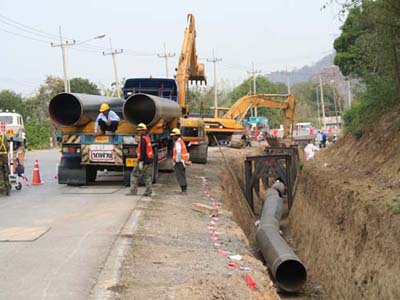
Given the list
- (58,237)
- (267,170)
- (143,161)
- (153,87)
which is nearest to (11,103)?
(153,87)

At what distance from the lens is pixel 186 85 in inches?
825

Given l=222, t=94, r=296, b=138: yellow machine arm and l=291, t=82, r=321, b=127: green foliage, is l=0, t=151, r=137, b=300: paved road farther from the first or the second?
l=291, t=82, r=321, b=127: green foliage

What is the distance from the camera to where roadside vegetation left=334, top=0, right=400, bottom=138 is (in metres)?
14.4

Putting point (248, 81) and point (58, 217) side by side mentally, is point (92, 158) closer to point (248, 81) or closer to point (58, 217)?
point (58, 217)

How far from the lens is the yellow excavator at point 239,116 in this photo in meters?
26.9

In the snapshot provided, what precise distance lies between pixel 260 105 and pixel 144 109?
17555mm

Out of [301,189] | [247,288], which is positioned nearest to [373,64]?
[301,189]

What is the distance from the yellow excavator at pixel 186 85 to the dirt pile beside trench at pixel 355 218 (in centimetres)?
414

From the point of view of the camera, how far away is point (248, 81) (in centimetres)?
9306

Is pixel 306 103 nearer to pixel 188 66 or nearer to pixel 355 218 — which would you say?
pixel 188 66

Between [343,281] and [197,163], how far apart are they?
13839 mm

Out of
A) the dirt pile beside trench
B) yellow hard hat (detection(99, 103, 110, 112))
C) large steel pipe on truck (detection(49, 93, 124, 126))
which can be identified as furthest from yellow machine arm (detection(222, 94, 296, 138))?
yellow hard hat (detection(99, 103, 110, 112))

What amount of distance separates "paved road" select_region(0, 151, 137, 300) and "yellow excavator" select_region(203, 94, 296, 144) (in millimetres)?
12414

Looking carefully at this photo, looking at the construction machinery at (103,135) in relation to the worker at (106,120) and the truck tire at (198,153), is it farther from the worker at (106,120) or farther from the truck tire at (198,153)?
the truck tire at (198,153)
